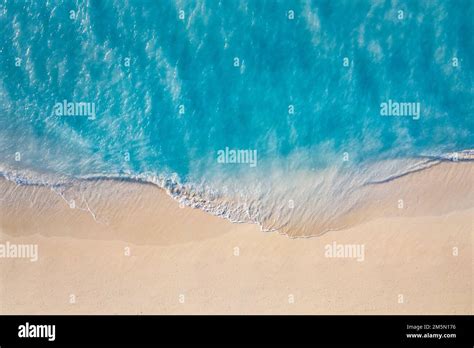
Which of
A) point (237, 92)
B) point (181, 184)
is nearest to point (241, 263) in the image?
point (181, 184)

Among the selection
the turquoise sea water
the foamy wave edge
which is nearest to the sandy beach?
the foamy wave edge

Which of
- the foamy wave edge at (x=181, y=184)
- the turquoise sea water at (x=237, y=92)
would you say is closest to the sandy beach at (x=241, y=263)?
the foamy wave edge at (x=181, y=184)

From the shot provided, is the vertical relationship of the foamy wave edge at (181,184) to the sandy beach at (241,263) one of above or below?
above

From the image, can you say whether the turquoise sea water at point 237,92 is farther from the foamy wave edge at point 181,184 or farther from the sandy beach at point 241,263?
the sandy beach at point 241,263

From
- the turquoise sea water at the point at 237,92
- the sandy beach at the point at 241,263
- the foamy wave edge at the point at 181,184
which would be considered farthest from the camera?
the turquoise sea water at the point at 237,92

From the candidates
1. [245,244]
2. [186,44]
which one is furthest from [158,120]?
[245,244]

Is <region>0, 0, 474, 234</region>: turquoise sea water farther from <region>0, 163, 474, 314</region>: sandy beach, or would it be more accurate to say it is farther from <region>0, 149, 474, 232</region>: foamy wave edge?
<region>0, 163, 474, 314</region>: sandy beach

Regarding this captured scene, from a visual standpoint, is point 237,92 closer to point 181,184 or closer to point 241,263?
point 181,184
